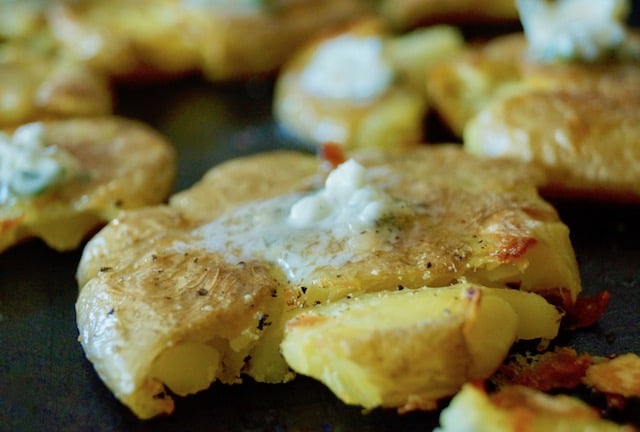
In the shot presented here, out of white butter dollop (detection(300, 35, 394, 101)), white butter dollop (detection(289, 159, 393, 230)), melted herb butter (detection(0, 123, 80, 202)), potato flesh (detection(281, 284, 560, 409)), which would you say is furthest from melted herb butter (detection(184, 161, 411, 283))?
white butter dollop (detection(300, 35, 394, 101))

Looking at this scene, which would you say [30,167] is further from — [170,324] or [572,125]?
[572,125]

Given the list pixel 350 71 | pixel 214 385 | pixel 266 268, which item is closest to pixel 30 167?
pixel 266 268

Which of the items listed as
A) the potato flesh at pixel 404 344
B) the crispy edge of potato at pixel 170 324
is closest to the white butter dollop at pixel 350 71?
the crispy edge of potato at pixel 170 324

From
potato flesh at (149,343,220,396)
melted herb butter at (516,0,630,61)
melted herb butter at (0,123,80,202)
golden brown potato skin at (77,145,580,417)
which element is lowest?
potato flesh at (149,343,220,396)

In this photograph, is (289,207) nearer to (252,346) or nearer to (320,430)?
(252,346)

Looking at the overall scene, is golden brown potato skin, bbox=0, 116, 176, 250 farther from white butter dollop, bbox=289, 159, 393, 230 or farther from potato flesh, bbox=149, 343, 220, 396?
potato flesh, bbox=149, 343, 220, 396

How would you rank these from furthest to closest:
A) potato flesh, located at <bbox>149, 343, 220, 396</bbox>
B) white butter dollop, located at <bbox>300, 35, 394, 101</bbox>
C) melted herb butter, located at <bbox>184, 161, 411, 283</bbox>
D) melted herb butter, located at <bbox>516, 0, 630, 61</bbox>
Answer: white butter dollop, located at <bbox>300, 35, 394, 101</bbox>, melted herb butter, located at <bbox>516, 0, 630, 61</bbox>, melted herb butter, located at <bbox>184, 161, 411, 283</bbox>, potato flesh, located at <bbox>149, 343, 220, 396</bbox>

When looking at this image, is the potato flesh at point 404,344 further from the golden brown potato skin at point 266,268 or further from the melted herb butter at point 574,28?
the melted herb butter at point 574,28
